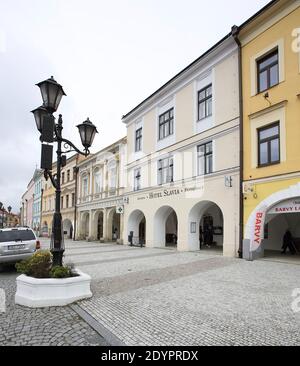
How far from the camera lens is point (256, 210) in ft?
41.1

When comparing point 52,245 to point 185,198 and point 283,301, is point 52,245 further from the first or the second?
point 185,198

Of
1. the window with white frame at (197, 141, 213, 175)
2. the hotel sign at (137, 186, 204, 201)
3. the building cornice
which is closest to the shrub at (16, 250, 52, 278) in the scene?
the hotel sign at (137, 186, 204, 201)

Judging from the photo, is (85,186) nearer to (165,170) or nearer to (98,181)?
(98,181)

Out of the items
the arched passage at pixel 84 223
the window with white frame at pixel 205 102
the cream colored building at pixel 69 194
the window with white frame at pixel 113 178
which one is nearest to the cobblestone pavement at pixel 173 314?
the window with white frame at pixel 205 102

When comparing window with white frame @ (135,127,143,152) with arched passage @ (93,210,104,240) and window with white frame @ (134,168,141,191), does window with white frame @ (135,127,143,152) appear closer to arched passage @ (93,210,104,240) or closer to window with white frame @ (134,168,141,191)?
window with white frame @ (134,168,141,191)

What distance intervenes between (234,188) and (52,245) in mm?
9377

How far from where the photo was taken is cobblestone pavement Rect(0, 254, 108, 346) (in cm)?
425

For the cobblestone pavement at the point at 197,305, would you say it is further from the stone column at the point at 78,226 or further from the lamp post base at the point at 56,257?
the stone column at the point at 78,226

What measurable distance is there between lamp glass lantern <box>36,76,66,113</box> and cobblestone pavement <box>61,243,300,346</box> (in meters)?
4.49

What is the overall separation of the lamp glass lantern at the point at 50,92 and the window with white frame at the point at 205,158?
33.7ft

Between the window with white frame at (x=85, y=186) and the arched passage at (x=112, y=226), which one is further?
the window with white frame at (x=85, y=186)

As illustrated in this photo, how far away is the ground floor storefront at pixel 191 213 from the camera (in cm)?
1388

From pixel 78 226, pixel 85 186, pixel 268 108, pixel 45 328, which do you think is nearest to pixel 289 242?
pixel 268 108
